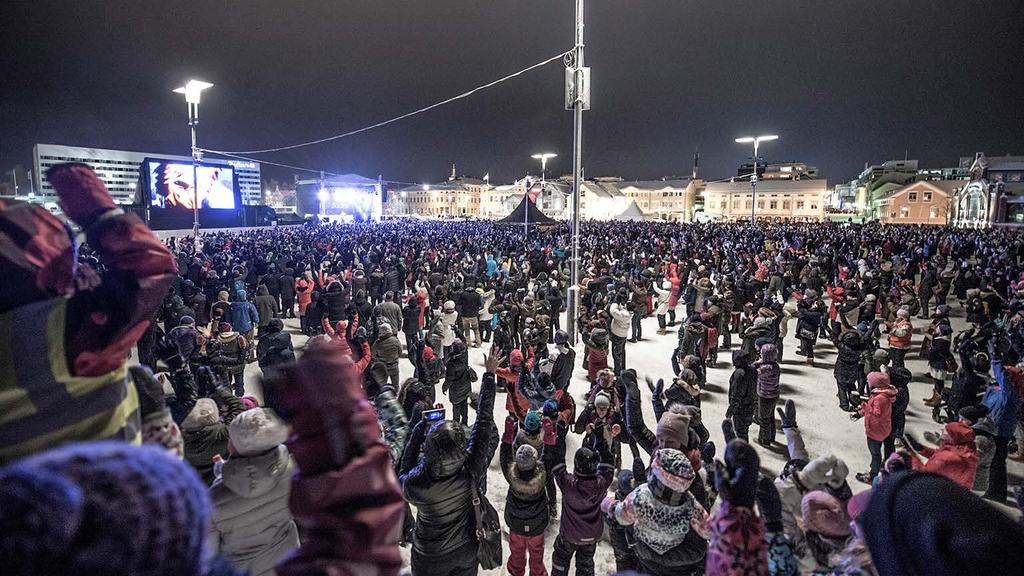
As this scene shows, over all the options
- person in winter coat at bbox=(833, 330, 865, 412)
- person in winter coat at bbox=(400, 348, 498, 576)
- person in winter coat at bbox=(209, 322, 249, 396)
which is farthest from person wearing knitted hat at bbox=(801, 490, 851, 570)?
person in winter coat at bbox=(209, 322, 249, 396)

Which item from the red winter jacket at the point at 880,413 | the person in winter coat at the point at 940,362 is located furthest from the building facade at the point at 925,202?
the red winter jacket at the point at 880,413

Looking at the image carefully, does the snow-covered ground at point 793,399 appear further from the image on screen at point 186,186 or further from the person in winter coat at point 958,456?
the image on screen at point 186,186

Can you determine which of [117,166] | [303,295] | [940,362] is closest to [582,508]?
[940,362]

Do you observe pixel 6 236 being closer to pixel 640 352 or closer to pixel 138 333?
pixel 138 333

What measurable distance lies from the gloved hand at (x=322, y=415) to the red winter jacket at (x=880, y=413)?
232 inches

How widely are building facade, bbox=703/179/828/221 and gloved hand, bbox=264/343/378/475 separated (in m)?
79.8

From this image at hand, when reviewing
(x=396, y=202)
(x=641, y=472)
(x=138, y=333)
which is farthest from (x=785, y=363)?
(x=396, y=202)

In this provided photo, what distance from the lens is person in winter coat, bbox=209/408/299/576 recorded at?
251cm

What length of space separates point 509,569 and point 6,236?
3.65 metres

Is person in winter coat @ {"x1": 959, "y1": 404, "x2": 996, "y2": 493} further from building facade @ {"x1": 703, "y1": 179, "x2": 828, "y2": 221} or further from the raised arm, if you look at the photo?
building facade @ {"x1": 703, "y1": 179, "x2": 828, "y2": 221}

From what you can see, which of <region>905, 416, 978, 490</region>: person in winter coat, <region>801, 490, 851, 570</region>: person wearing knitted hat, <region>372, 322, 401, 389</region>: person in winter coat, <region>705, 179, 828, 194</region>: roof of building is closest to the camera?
<region>801, 490, 851, 570</region>: person wearing knitted hat

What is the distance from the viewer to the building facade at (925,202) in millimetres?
60656

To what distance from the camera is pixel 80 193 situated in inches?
60.8

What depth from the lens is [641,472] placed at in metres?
4.19
